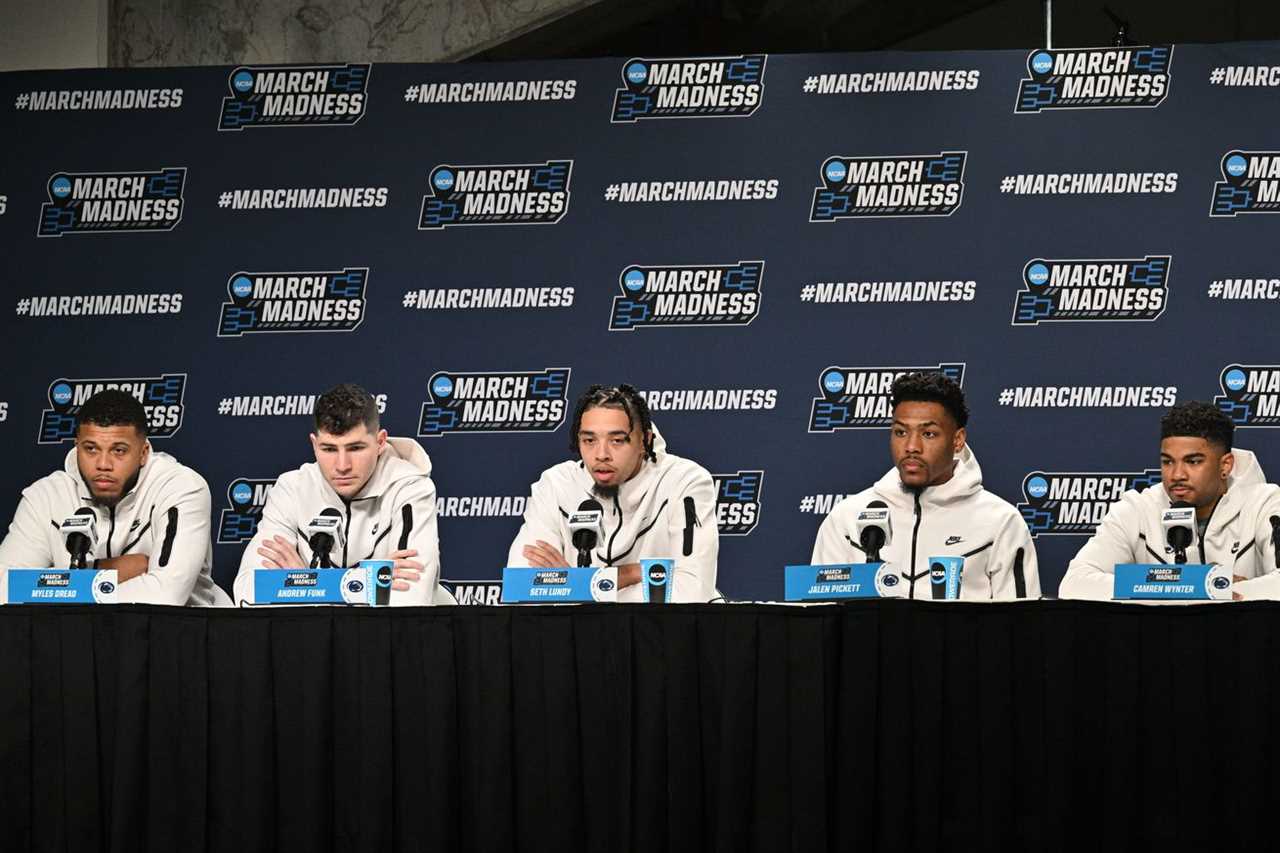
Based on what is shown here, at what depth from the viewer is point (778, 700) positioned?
9.92 ft

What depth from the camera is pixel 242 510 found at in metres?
5.50

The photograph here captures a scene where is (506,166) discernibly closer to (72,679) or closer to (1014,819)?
(72,679)

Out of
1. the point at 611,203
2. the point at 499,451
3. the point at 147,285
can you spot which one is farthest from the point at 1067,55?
the point at 147,285

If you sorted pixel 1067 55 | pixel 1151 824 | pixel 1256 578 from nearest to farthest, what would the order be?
pixel 1151 824 → pixel 1256 578 → pixel 1067 55

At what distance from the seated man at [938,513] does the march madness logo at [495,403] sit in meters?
1.28

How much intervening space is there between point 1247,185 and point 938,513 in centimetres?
177

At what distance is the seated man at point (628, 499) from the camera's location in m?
4.45

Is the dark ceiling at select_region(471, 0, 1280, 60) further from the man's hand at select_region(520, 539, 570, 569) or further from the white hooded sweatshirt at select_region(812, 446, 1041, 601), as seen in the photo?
the man's hand at select_region(520, 539, 570, 569)

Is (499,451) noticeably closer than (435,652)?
No

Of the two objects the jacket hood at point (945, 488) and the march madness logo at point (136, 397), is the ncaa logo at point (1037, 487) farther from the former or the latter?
the march madness logo at point (136, 397)

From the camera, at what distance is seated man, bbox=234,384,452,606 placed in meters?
4.43

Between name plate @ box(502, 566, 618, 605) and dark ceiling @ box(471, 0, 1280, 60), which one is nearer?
name plate @ box(502, 566, 618, 605)

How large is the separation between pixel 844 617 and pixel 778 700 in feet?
0.70

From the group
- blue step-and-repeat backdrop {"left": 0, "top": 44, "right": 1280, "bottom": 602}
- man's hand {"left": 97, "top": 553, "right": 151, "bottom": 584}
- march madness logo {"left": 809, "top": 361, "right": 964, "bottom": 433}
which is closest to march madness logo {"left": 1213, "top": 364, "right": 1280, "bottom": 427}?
blue step-and-repeat backdrop {"left": 0, "top": 44, "right": 1280, "bottom": 602}
